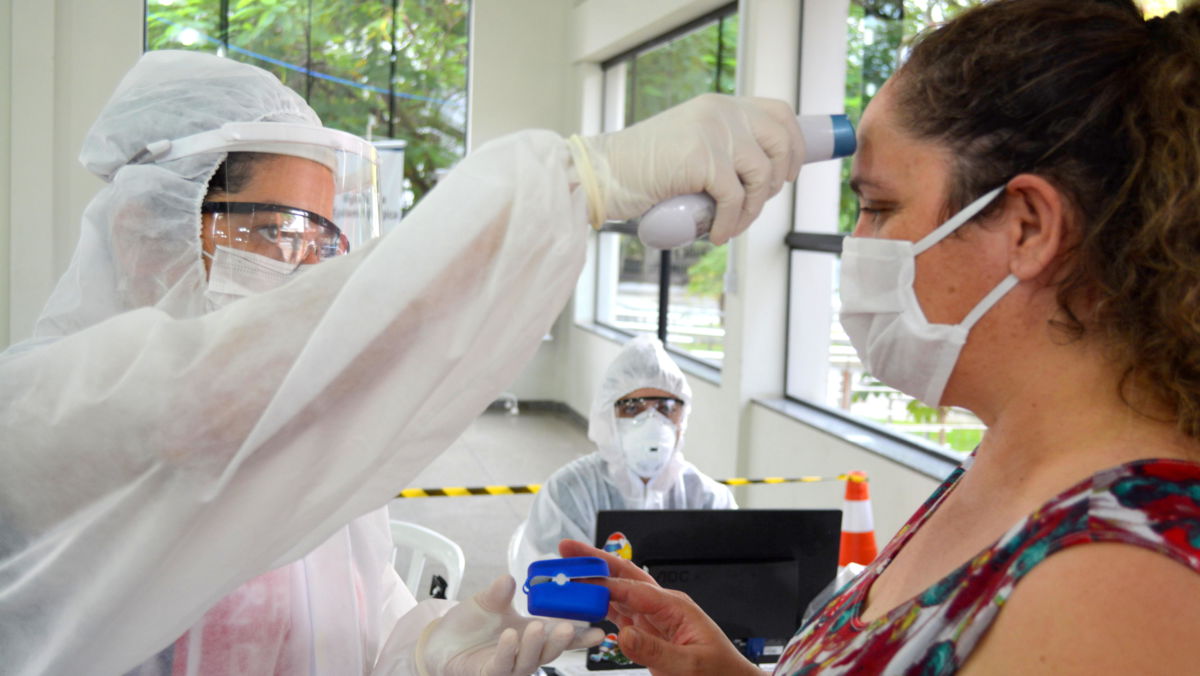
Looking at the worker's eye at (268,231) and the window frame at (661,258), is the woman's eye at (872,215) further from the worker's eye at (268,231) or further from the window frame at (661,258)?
the window frame at (661,258)

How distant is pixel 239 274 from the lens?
1.21 m

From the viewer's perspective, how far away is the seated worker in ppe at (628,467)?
9.90 ft

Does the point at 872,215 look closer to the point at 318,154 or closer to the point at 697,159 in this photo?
the point at 697,159

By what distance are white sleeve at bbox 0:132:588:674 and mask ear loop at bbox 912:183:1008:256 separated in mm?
370

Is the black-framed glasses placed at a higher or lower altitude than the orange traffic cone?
higher

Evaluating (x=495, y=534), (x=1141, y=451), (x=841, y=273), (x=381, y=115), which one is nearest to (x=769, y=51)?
(x=495, y=534)

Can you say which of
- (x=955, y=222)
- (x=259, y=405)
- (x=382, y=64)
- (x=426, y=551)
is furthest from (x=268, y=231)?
(x=382, y=64)

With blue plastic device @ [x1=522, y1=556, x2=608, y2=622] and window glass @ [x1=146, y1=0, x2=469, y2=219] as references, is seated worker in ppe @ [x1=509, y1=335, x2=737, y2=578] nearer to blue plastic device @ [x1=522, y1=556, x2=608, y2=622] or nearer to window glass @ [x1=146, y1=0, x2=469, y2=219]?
blue plastic device @ [x1=522, y1=556, x2=608, y2=622]

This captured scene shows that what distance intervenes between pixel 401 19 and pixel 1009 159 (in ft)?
26.7

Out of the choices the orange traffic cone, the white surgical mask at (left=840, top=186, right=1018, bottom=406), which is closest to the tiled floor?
the orange traffic cone

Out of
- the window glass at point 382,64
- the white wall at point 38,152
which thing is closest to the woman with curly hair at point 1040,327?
the white wall at point 38,152

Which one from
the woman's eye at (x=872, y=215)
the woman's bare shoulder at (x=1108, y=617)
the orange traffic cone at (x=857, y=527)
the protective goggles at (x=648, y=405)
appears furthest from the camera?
the protective goggles at (x=648, y=405)

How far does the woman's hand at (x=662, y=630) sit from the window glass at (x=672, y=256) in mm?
3775

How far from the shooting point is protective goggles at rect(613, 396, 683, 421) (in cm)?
322
